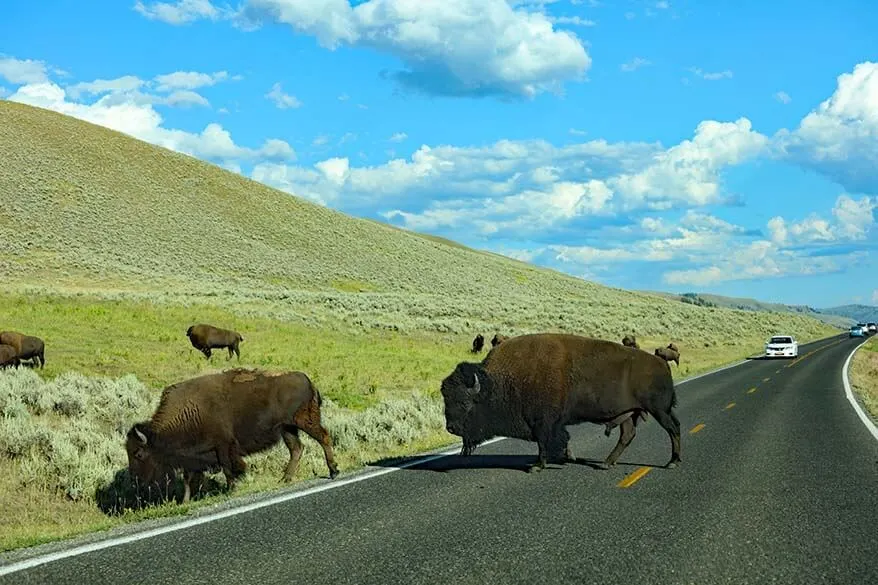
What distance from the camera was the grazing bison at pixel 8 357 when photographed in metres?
21.5

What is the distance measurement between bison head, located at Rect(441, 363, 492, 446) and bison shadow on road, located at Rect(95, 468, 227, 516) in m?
3.19

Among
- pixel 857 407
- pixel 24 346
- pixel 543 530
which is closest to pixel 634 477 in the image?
pixel 543 530

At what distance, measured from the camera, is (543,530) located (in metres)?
7.54

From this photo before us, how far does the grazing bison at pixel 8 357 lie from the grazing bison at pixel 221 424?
13293mm

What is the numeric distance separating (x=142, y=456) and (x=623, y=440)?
6.21 meters

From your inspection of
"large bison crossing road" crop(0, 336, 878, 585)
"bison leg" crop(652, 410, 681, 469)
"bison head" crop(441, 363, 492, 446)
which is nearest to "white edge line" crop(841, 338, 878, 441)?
"large bison crossing road" crop(0, 336, 878, 585)

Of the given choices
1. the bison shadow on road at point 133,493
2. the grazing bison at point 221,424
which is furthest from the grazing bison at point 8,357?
the grazing bison at point 221,424

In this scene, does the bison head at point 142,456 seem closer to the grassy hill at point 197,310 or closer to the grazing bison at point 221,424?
the grazing bison at point 221,424

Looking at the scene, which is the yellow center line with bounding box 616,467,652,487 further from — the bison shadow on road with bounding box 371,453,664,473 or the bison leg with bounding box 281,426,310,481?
the bison leg with bounding box 281,426,310,481

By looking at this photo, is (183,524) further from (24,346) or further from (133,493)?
(24,346)

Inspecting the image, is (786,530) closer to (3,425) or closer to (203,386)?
(203,386)

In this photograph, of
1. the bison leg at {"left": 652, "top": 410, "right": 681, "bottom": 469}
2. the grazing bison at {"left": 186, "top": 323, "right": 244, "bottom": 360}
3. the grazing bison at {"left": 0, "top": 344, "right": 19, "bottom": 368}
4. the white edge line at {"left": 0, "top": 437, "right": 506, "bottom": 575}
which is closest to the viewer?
the white edge line at {"left": 0, "top": 437, "right": 506, "bottom": 575}

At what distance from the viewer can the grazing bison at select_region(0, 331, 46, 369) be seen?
22.5 m

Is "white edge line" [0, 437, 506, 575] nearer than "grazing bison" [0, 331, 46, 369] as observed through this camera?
Yes
